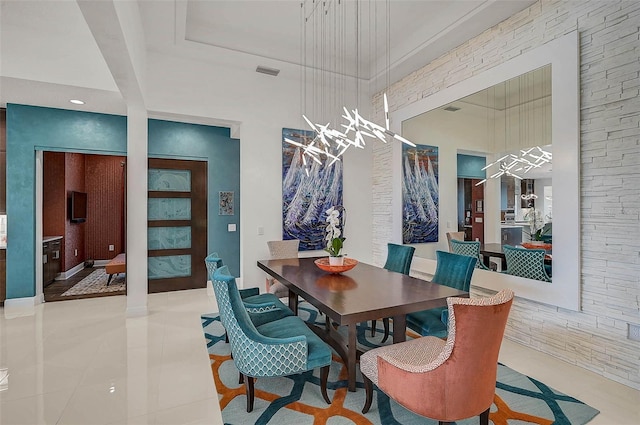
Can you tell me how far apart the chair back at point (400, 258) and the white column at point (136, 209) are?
326 cm

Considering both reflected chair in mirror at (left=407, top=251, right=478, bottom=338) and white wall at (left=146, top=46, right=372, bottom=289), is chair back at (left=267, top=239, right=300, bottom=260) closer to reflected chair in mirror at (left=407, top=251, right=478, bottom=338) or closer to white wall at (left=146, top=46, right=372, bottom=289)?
white wall at (left=146, top=46, right=372, bottom=289)

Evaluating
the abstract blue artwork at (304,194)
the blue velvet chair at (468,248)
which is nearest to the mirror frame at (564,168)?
the blue velvet chair at (468,248)

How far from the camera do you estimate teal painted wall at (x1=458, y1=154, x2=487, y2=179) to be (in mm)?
3844

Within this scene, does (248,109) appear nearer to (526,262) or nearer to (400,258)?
(400,258)

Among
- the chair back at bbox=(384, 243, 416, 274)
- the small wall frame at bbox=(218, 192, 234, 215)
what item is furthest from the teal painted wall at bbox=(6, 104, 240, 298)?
the chair back at bbox=(384, 243, 416, 274)

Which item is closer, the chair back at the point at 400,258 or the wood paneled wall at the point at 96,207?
the chair back at the point at 400,258

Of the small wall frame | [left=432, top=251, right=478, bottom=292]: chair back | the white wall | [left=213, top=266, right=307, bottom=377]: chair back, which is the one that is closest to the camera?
[left=213, top=266, right=307, bottom=377]: chair back

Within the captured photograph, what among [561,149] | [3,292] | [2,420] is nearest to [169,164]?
[3,292]

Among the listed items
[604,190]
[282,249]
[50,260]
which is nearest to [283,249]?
[282,249]

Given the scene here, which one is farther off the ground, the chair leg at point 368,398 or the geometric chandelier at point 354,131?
the geometric chandelier at point 354,131

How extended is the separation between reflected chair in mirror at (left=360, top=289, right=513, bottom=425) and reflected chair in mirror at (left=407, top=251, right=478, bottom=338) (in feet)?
2.70

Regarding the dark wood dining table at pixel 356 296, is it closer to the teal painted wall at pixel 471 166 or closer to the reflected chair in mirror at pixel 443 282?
the reflected chair in mirror at pixel 443 282

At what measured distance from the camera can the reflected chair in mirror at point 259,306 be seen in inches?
106

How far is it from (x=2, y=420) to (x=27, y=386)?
1.41ft
